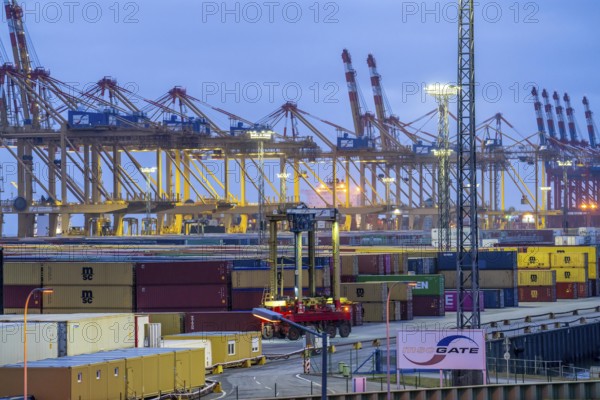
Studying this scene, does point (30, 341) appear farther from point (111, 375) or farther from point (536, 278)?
point (536, 278)

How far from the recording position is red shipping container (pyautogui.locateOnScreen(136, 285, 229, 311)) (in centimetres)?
5900

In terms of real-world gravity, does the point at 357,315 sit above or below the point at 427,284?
below

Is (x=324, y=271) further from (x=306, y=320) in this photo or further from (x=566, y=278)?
(x=566, y=278)

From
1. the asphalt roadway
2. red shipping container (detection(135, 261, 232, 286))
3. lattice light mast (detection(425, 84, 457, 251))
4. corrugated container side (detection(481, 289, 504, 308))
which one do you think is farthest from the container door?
corrugated container side (detection(481, 289, 504, 308))

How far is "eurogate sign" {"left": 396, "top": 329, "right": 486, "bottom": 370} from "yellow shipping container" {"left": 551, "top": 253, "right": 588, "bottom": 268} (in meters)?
56.7

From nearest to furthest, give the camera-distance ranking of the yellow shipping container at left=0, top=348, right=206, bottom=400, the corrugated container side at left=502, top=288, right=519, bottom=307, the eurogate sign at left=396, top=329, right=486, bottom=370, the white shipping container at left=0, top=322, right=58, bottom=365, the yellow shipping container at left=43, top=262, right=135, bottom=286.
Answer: the yellow shipping container at left=0, top=348, right=206, bottom=400 → the white shipping container at left=0, top=322, right=58, bottom=365 → the eurogate sign at left=396, top=329, right=486, bottom=370 → the yellow shipping container at left=43, top=262, right=135, bottom=286 → the corrugated container side at left=502, top=288, right=519, bottom=307

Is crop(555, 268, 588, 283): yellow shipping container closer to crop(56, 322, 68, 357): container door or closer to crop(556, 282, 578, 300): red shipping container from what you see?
crop(556, 282, 578, 300): red shipping container

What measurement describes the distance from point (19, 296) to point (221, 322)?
34.2ft

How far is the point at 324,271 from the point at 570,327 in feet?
40.1

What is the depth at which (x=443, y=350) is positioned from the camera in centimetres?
3938

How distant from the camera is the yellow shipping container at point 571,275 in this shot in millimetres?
95062

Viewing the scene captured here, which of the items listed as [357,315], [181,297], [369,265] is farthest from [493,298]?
[181,297]

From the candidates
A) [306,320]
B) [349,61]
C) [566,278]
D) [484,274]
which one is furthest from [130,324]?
[349,61]

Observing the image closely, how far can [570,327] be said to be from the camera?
64.1 meters
